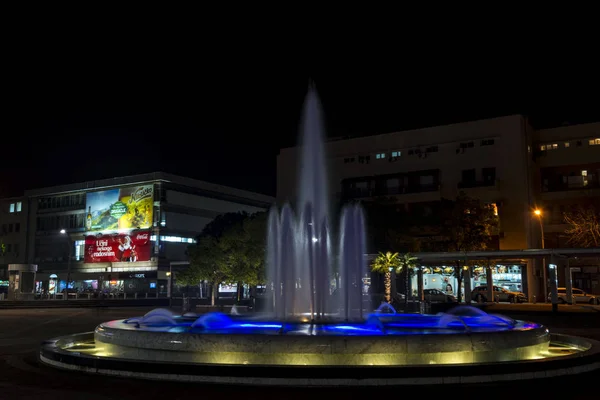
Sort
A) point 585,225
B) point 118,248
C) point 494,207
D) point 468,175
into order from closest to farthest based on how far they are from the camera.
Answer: point 585,225, point 494,207, point 468,175, point 118,248

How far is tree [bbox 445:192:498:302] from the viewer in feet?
151

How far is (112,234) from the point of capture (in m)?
78.9

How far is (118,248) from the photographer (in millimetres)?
77625

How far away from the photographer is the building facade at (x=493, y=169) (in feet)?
167

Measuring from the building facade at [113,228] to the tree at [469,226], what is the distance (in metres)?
41.8

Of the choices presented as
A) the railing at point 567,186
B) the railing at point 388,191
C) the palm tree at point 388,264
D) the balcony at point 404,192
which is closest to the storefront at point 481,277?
→ the balcony at point 404,192

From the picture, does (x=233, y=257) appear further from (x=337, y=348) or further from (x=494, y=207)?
(x=337, y=348)

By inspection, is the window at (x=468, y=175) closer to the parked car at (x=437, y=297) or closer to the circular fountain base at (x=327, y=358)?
the parked car at (x=437, y=297)

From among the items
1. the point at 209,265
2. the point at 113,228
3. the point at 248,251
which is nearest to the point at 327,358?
the point at 248,251

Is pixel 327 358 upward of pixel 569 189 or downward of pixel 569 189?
downward

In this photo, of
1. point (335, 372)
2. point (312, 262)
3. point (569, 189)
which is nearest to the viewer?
point (335, 372)

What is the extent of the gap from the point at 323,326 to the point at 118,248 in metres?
67.7

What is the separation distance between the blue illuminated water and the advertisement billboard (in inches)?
2367

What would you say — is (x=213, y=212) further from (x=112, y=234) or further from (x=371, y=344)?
(x=371, y=344)
